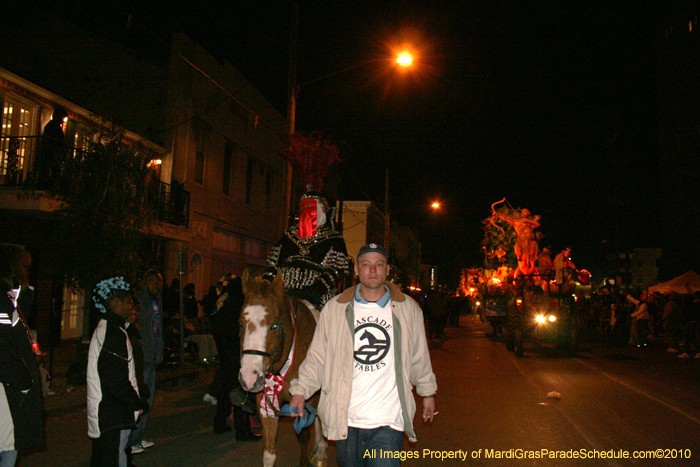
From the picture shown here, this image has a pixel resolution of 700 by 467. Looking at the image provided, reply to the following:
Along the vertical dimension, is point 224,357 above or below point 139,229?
below

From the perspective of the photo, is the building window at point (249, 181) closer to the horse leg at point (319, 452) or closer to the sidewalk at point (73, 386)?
the sidewalk at point (73, 386)

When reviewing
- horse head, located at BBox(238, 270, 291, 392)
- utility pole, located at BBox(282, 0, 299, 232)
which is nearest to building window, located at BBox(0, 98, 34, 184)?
utility pole, located at BBox(282, 0, 299, 232)

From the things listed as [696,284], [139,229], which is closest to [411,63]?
[139,229]

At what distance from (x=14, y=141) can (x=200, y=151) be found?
7.55m

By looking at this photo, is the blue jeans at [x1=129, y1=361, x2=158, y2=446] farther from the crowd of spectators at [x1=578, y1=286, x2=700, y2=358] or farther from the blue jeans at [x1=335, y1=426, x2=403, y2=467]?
the crowd of spectators at [x1=578, y1=286, x2=700, y2=358]

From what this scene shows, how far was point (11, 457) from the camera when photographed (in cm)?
430

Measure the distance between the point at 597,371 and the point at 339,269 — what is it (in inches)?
382

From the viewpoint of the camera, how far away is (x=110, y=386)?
4879 mm

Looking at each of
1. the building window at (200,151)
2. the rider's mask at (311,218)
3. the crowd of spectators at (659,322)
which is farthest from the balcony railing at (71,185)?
the crowd of spectators at (659,322)

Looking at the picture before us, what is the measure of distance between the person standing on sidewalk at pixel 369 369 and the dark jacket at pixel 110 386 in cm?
178

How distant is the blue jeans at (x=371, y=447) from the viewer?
3.70m

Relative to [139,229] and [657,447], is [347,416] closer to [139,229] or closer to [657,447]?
[657,447]

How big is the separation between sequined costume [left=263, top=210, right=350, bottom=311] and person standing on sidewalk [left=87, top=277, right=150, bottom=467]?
1.57 m

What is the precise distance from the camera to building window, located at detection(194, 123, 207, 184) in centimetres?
2062
